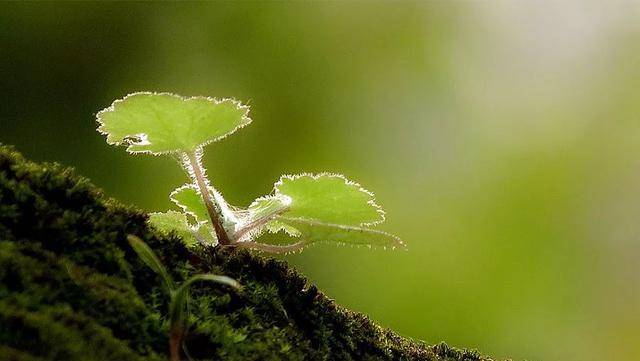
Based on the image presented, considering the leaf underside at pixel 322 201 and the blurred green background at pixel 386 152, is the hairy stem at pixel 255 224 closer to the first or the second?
the leaf underside at pixel 322 201

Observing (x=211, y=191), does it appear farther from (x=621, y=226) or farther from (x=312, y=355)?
(x=621, y=226)

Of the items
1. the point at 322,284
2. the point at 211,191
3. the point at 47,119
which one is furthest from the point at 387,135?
the point at 211,191

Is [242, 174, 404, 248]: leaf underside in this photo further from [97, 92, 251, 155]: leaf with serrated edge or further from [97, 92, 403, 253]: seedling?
[97, 92, 251, 155]: leaf with serrated edge

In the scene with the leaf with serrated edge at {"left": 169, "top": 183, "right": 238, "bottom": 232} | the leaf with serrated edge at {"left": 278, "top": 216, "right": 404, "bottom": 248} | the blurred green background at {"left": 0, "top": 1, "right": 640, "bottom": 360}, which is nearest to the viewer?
the leaf with serrated edge at {"left": 278, "top": 216, "right": 404, "bottom": 248}

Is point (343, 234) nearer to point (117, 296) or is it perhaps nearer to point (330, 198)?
point (330, 198)

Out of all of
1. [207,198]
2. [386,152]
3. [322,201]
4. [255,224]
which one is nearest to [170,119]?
[207,198]

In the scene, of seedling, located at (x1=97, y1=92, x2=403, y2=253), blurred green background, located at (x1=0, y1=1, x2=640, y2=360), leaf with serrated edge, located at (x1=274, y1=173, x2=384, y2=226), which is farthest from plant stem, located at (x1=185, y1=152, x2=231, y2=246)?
blurred green background, located at (x1=0, y1=1, x2=640, y2=360)

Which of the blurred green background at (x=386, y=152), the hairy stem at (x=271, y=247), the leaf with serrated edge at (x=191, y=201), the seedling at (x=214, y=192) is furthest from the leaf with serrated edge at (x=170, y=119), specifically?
the blurred green background at (x=386, y=152)
